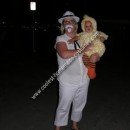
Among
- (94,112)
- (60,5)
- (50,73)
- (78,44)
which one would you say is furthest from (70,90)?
(60,5)

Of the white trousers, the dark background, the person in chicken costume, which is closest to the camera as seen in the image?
the person in chicken costume

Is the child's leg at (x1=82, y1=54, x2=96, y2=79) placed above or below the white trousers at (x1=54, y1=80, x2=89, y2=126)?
above

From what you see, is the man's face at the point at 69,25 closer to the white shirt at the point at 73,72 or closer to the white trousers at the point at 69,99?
the white shirt at the point at 73,72

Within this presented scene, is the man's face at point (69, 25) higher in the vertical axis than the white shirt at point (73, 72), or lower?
higher

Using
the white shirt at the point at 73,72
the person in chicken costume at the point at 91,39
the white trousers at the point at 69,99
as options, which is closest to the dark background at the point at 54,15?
the white trousers at the point at 69,99

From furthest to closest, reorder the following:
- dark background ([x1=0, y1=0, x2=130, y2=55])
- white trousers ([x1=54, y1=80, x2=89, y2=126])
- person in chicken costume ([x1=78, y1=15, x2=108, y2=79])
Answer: dark background ([x1=0, y1=0, x2=130, y2=55]) < white trousers ([x1=54, y1=80, x2=89, y2=126]) < person in chicken costume ([x1=78, y1=15, x2=108, y2=79])

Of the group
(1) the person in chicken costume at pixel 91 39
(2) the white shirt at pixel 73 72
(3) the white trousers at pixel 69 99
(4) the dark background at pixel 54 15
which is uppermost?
(1) the person in chicken costume at pixel 91 39

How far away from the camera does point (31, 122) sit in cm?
550

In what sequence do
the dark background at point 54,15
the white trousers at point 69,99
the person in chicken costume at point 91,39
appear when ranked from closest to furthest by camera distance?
the person in chicken costume at point 91,39, the white trousers at point 69,99, the dark background at point 54,15

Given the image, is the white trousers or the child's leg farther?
the white trousers

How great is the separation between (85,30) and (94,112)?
7.22 ft

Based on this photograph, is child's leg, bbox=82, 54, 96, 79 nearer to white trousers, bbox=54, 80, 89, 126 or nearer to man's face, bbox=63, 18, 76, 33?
white trousers, bbox=54, 80, 89, 126

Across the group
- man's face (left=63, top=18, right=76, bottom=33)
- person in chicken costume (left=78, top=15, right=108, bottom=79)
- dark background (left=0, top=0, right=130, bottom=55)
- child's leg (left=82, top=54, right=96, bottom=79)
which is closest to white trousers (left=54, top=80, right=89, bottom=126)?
child's leg (left=82, top=54, right=96, bottom=79)

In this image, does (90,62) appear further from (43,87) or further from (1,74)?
(1,74)
